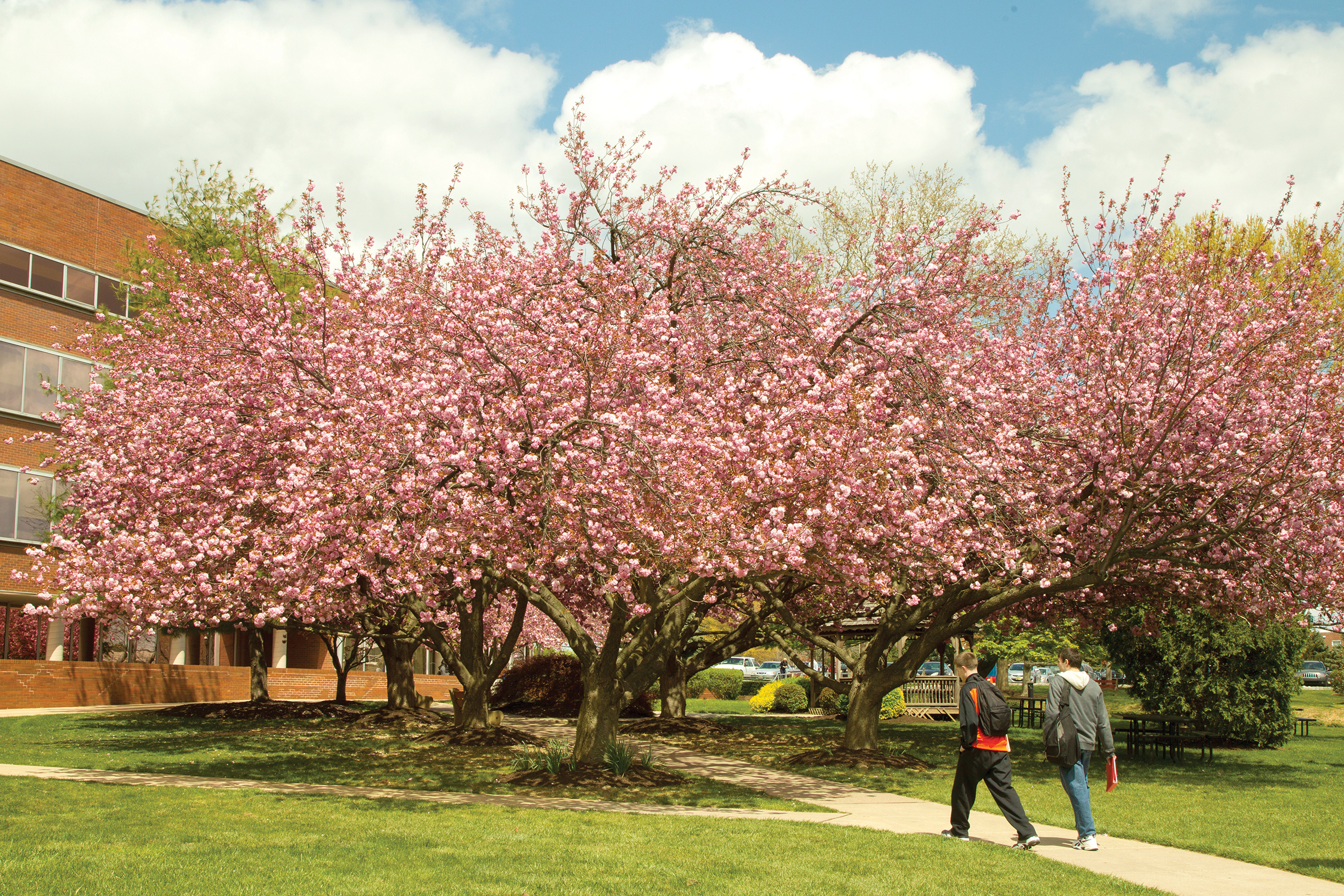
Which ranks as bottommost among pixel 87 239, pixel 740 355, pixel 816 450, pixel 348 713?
pixel 348 713

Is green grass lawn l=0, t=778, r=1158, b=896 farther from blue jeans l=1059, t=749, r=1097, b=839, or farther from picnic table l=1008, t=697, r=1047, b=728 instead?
picnic table l=1008, t=697, r=1047, b=728

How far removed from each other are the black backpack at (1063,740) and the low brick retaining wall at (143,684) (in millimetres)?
28774

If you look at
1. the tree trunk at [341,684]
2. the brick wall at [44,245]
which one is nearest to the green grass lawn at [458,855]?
the tree trunk at [341,684]

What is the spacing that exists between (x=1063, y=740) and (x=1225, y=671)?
12.5m

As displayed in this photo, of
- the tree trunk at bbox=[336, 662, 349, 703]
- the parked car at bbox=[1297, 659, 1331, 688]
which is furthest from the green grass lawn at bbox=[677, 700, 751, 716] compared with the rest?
the parked car at bbox=[1297, 659, 1331, 688]

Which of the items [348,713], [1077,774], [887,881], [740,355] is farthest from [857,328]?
[348,713]

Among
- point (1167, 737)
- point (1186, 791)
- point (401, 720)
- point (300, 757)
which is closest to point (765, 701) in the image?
point (401, 720)

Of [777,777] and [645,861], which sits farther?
[777,777]

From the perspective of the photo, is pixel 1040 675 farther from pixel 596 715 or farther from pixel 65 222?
pixel 596 715

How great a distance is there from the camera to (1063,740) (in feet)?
31.2

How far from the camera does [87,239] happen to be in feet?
112

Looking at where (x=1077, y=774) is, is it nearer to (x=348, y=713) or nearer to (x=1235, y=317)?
(x=1235, y=317)

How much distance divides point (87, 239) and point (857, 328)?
95.0 feet

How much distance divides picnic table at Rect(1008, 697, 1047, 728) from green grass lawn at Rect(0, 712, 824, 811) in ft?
41.8
